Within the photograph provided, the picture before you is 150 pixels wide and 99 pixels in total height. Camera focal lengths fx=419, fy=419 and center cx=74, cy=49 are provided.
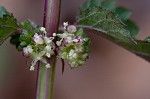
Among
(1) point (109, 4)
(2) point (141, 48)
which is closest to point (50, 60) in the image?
Answer: (2) point (141, 48)

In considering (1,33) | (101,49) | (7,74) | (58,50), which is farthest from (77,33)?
(101,49)

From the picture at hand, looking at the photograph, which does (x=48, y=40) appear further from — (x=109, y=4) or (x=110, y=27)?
(x=109, y=4)

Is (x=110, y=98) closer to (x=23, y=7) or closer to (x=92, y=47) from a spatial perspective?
(x=92, y=47)

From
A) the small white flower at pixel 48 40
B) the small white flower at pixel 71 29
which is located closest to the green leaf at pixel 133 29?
the small white flower at pixel 71 29

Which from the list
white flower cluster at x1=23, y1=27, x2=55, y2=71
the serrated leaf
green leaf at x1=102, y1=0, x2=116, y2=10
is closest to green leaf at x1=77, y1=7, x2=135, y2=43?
the serrated leaf

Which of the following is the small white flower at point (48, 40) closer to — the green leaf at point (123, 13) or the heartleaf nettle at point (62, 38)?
the heartleaf nettle at point (62, 38)

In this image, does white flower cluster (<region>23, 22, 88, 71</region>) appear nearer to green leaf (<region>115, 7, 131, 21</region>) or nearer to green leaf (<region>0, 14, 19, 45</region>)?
green leaf (<region>0, 14, 19, 45</region>)
